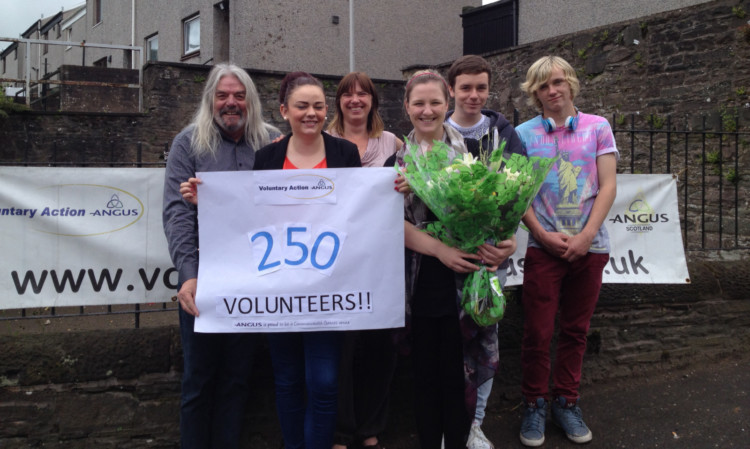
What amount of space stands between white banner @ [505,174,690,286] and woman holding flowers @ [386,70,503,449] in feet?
5.35

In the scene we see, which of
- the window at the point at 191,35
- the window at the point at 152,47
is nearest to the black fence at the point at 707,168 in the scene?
the window at the point at 191,35

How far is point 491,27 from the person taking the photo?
50.0 ft

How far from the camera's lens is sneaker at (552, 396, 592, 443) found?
3357 millimetres

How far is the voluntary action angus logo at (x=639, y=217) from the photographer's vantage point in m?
4.41

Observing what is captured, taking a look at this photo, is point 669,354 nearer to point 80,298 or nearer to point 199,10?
point 80,298

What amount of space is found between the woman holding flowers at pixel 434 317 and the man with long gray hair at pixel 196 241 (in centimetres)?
86

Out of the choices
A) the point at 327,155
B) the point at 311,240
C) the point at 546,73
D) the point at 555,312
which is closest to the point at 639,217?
the point at 555,312

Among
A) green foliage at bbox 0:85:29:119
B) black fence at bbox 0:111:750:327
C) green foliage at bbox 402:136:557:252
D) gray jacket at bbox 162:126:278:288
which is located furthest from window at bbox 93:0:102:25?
green foliage at bbox 402:136:557:252

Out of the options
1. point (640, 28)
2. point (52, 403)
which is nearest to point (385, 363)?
point (52, 403)

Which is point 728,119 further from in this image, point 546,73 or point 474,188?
point 474,188

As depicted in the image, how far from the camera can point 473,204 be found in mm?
2367

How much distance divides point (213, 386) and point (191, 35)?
18.2 metres

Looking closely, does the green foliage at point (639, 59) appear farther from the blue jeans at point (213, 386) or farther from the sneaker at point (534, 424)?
the blue jeans at point (213, 386)

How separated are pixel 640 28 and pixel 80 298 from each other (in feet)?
28.0
